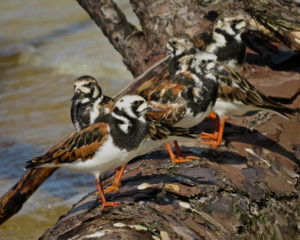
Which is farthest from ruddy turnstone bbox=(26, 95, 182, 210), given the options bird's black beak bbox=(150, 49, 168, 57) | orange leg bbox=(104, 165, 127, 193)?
bird's black beak bbox=(150, 49, 168, 57)

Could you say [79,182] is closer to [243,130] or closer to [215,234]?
[243,130]

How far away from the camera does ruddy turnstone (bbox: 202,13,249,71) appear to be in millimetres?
6699

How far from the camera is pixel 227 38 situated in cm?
682

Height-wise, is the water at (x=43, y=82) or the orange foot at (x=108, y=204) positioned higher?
the orange foot at (x=108, y=204)

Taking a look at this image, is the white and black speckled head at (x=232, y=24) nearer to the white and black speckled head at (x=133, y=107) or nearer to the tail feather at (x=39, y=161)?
the white and black speckled head at (x=133, y=107)

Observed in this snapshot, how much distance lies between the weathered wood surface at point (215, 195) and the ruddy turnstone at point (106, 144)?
0.77 ft

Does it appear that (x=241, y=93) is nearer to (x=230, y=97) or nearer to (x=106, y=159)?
(x=230, y=97)

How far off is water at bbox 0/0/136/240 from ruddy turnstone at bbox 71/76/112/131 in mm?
1752

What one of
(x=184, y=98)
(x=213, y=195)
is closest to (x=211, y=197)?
(x=213, y=195)

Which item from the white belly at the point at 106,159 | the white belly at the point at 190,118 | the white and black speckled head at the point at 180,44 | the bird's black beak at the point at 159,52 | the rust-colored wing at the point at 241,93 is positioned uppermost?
the white belly at the point at 106,159

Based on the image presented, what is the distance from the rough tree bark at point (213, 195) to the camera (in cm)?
409

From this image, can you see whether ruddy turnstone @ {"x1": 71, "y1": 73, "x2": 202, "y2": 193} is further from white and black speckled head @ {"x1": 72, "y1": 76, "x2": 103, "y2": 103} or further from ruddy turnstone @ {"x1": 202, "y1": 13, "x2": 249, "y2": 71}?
ruddy turnstone @ {"x1": 202, "y1": 13, "x2": 249, "y2": 71}

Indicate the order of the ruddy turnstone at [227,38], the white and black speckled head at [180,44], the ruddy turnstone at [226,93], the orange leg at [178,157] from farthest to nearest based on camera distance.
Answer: the ruddy turnstone at [227,38]
the white and black speckled head at [180,44]
the ruddy turnstone at [226,93]
the orange leg at [178,157]

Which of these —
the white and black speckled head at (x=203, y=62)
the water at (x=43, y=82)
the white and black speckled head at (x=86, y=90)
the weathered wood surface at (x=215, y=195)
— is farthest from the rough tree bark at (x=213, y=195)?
the water at (x=43, y=82)
